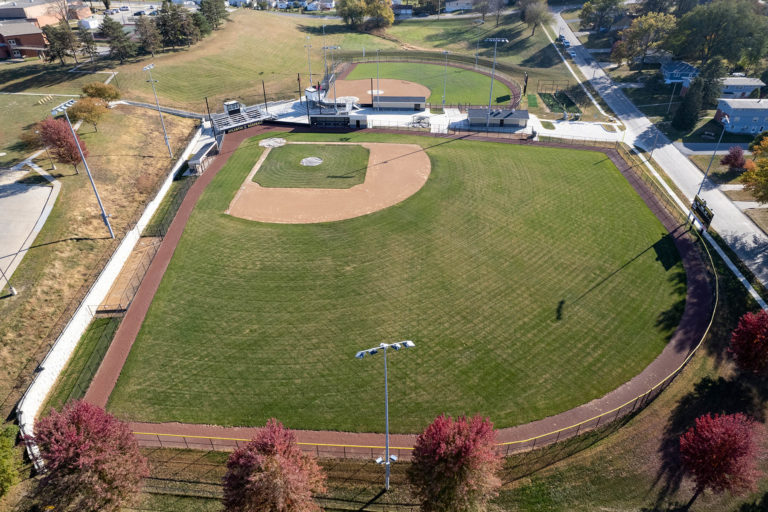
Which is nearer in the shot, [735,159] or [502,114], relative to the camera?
[735,159]

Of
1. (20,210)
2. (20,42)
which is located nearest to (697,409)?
(20,210)

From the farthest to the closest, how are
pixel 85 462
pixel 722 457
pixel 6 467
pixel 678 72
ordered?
pixel 678 72 → pixel 6 467 → pixel 722 457 → pixel 85 462

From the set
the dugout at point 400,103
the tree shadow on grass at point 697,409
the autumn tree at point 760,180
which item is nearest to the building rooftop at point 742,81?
the autumn tree at point 760,180

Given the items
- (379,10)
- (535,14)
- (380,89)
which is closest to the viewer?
(380,89)

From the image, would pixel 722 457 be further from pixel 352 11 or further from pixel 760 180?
pixel 352 11

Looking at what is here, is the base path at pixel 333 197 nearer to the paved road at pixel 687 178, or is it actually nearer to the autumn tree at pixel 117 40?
the paved road at pixel 687 178

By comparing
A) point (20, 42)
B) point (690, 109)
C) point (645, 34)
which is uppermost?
point (20, 42)
